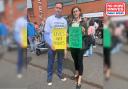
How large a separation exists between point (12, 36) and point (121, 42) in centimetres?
21

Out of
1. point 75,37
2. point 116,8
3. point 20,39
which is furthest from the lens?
point 75,37

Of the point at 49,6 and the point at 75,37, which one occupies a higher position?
the point at 49,6

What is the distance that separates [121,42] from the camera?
22.7 inches

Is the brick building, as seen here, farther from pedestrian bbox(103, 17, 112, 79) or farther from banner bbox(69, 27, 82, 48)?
banner bbox(69, 27, 82, 48)

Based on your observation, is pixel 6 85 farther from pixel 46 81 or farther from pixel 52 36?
pixel 46 81

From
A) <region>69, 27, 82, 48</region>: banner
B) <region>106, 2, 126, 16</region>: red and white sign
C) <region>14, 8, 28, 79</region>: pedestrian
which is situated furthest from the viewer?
<region>69, 27, 82, 48</region>: banner

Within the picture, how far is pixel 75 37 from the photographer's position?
178cm

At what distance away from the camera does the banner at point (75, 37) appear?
176 cm

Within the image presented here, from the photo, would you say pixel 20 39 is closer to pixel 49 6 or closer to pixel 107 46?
pixel 107 46

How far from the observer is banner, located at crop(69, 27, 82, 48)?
5.77 ft

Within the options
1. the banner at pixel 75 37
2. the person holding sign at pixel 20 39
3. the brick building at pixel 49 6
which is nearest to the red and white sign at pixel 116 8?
the brick building at pixel 49 6

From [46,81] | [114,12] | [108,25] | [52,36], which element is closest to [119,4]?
[114,12]

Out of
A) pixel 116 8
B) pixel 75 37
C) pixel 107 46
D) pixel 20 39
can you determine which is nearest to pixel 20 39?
pixel 20 39

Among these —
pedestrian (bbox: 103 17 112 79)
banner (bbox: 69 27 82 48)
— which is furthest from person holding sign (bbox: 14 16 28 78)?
banner (bbox: 69 27 82 48)
